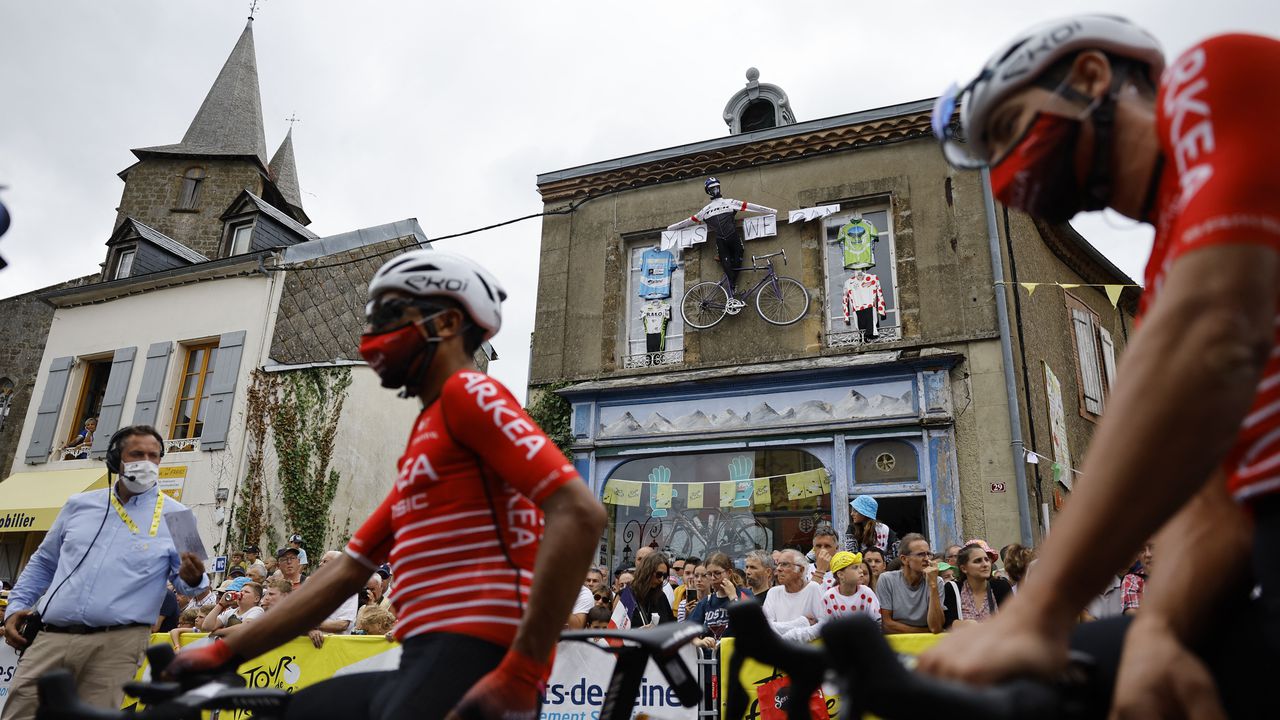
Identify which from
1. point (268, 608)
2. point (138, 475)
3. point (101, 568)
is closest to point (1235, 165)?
point (138, 475)

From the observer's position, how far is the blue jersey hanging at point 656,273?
15898 millimetres

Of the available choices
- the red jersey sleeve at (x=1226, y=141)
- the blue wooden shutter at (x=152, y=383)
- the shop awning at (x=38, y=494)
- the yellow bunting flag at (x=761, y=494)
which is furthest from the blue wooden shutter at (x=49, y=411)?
the red jersey sleeve at (x=1226, y=141)

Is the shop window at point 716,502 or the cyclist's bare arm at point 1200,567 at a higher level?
the shop window at point 716,502

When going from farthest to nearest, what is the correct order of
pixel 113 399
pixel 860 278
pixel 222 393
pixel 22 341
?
1. pixel 22 341
2. pixel 113 399
3. pixel 222 393
4. pixel 860 278

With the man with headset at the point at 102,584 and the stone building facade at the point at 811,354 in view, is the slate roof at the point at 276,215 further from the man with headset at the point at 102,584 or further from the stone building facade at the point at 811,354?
the man with headset at the point at 102,584

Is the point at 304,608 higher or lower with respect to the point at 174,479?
lower

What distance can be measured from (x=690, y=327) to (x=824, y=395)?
2806mm

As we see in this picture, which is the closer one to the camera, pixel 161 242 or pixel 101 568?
pixel 101 568

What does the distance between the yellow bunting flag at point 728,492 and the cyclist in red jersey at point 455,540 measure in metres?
12.0

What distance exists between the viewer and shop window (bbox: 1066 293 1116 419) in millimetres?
16344

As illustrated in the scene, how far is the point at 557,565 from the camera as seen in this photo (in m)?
1.79

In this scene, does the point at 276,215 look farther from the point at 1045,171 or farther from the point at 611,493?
the point at 1045,171

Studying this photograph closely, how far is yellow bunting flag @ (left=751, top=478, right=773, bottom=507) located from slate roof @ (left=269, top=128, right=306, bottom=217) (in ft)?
99.3

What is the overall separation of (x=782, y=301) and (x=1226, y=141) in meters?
14.0
